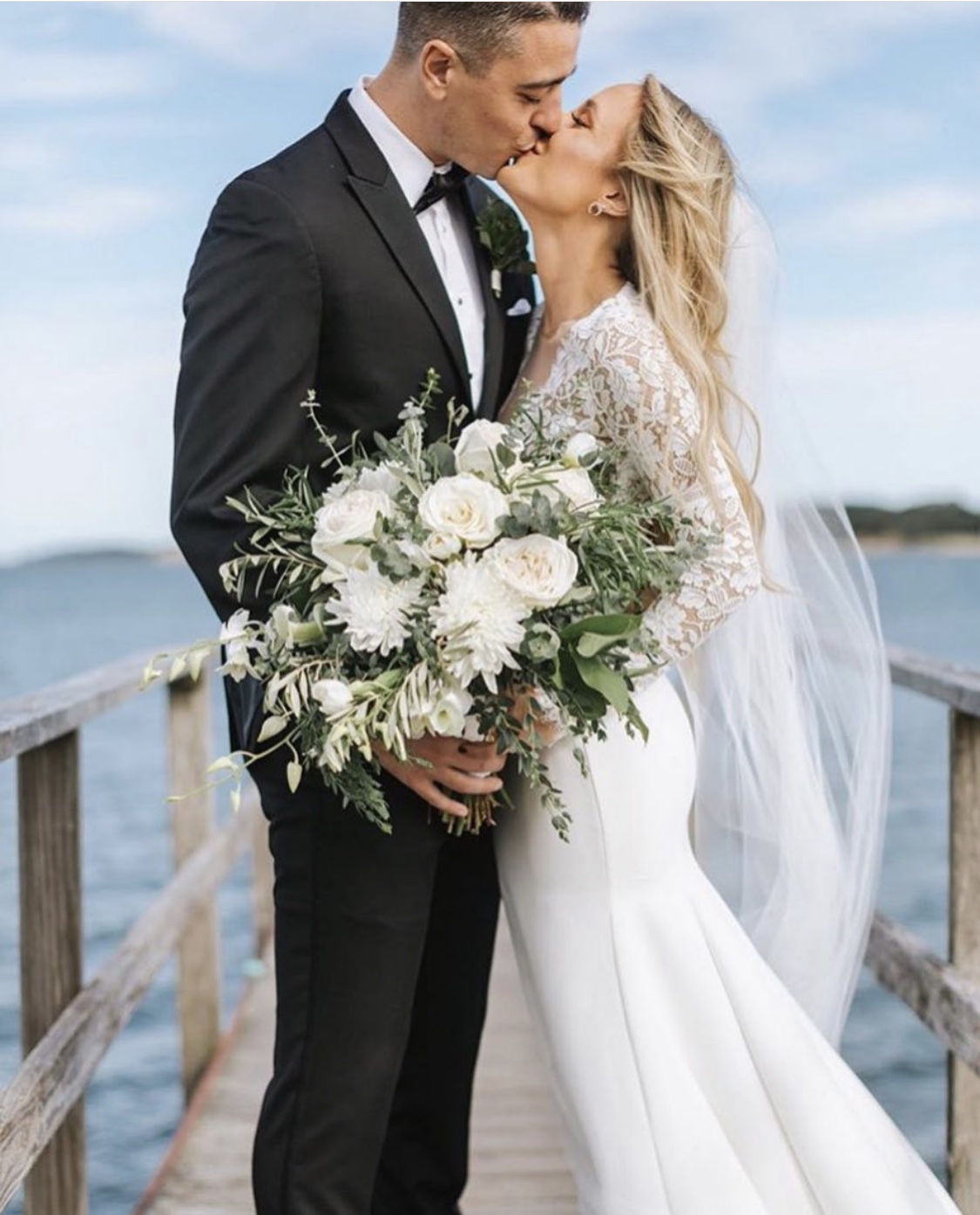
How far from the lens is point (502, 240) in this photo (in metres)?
2.73

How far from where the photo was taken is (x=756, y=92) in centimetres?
4888

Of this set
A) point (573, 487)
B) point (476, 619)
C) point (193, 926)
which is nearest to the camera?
point (476, 619)

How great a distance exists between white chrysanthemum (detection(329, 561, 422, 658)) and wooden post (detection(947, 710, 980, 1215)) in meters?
1.31

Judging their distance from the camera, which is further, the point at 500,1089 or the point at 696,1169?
the point at 500,1089

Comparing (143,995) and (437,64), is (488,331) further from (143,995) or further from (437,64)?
(143,995)

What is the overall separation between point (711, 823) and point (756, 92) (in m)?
48.9

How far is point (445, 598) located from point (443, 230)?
2.88 ft

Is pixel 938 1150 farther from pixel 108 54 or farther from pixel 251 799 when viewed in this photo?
pixel 108 54

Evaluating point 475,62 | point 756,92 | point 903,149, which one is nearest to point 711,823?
point 475,62

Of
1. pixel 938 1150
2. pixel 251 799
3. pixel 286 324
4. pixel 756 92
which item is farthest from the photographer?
pixel 756 92

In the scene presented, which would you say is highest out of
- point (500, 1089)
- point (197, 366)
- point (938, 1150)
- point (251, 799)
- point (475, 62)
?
point (475, 62)

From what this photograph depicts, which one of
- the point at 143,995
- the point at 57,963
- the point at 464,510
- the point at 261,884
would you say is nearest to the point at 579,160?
the point at 464,510

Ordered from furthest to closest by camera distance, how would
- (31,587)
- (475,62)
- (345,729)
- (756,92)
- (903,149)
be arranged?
(31,587) → (903,149) → (756,92) → (475,62) → (345,729)

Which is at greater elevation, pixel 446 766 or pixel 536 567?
pixel 536 567
